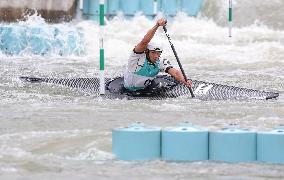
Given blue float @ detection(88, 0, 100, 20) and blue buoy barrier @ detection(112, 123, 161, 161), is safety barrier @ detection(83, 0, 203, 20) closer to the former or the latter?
blue float @ detection(88, 0, 100, 20)

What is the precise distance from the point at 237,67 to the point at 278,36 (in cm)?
719

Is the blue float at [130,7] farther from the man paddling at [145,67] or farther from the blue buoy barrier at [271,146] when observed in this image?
the blue buoy barrier at [271,146]

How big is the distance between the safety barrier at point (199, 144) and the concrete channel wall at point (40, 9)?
1427 cm

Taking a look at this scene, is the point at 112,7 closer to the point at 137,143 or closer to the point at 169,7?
the point at 169,7

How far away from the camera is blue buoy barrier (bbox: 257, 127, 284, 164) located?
6160 mm

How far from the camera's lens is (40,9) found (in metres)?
21.3

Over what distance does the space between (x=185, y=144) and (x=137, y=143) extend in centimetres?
32

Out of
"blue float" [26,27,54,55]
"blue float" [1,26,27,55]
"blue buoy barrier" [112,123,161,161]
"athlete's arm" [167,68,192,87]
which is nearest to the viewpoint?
"blue buoy barrier" [112,123,161,161]

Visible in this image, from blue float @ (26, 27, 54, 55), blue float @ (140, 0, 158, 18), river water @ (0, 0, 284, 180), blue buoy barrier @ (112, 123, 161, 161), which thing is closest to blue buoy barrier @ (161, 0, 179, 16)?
blue float @ (140, 0, 158, 18)

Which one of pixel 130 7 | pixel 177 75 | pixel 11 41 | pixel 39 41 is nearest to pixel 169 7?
pixel 130 7

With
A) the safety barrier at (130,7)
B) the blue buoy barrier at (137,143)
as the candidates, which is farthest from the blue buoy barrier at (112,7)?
the blue buoy barrier at (137,143)

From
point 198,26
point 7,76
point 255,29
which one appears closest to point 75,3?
point 198,26

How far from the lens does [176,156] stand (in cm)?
622

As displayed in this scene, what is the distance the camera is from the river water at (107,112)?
6078mm
